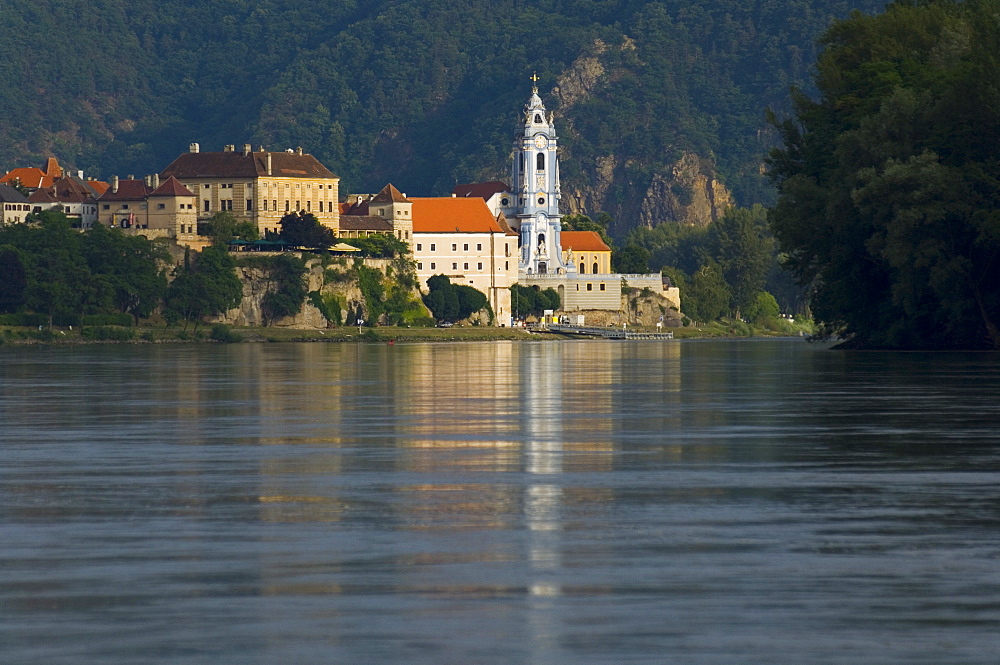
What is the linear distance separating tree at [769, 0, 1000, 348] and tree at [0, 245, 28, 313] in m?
83.8

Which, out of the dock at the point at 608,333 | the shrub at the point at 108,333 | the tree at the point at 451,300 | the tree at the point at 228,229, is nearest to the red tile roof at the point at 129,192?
the tree at the point at 228,229

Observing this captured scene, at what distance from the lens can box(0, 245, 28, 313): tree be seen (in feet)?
483

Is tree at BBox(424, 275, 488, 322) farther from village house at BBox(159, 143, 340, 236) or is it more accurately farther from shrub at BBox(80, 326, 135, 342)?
shrub at BBox(80, 326, 135, 342)

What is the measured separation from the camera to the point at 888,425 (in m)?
30.8

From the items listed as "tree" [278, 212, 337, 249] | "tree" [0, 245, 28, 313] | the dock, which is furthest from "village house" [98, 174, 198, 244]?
the dock

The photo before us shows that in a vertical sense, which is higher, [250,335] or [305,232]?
[305,232]

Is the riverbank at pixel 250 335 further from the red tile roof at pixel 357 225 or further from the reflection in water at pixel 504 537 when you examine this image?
the reflection in water at pixel 504 537

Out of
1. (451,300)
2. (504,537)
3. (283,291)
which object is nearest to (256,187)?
(283,291)

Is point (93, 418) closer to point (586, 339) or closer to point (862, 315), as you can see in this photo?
point (862, 315)

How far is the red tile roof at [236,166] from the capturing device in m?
191

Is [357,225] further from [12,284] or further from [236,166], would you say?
[12,284]

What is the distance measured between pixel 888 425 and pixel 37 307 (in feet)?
409

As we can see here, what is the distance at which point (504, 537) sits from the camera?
55.8 feet

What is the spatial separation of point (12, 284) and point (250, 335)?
21198 mm
